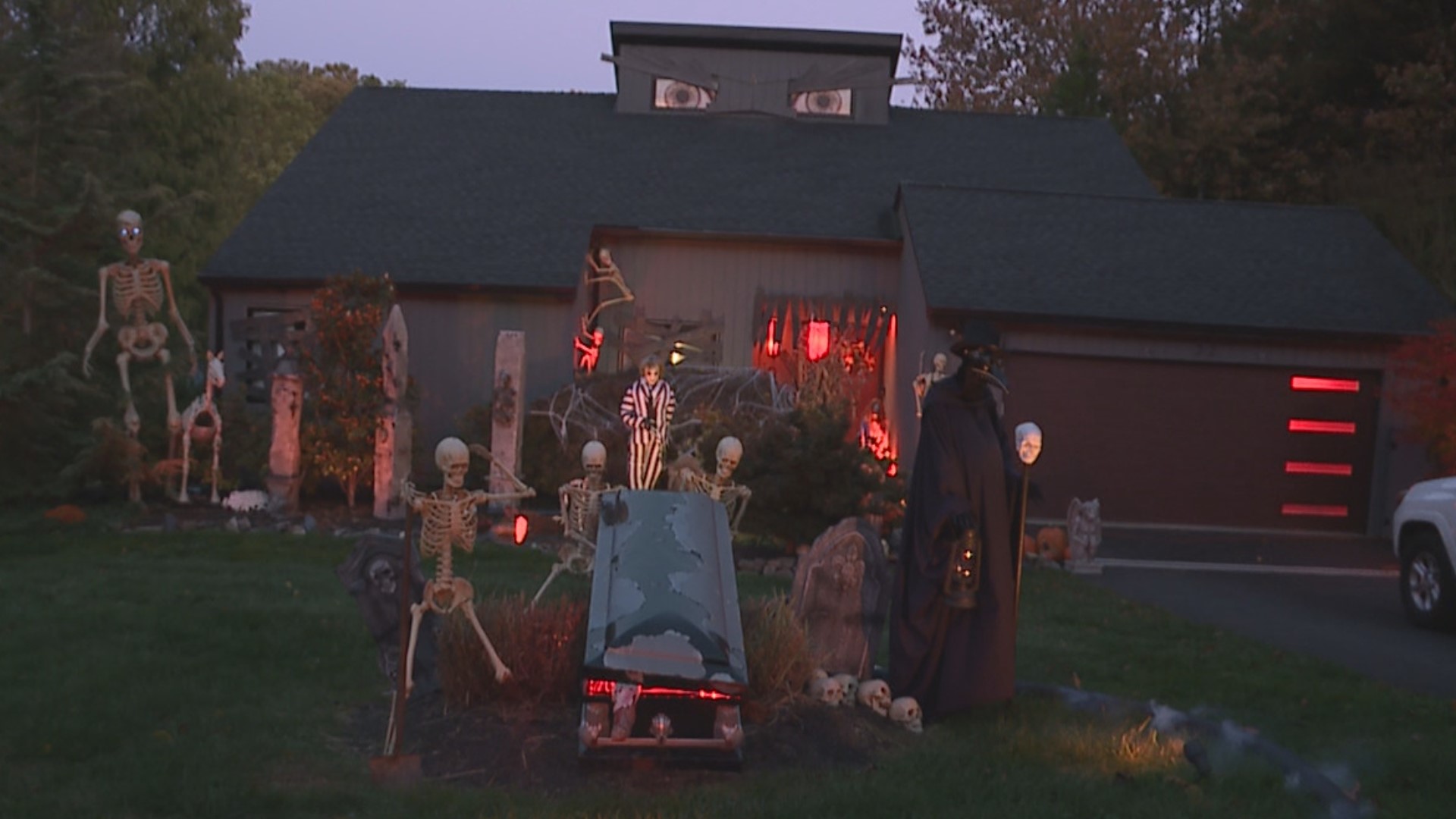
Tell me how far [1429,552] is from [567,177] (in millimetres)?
14628

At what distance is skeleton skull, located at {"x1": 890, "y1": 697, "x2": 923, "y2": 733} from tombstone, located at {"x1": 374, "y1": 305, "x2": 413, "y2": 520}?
9405 mm

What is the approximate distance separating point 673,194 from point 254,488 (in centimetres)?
818

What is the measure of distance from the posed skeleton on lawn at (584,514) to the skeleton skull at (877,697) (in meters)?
1.65

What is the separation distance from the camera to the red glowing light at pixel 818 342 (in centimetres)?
2105

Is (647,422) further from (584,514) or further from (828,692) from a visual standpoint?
(828,692)

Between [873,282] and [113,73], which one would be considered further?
[873,282]

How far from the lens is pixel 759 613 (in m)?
8.13

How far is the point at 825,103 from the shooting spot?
2617cm

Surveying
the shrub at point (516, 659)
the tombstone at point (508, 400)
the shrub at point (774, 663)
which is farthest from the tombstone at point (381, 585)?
the tombstone at point (508, 400)

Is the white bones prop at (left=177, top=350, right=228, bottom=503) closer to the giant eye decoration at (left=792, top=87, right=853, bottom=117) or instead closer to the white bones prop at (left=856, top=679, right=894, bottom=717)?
the white bones prop at (left=856, top=679, right=894, bottom=717)

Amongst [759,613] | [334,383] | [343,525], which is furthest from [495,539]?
[759,613]

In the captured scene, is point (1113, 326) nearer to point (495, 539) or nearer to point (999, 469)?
point (495, 539)

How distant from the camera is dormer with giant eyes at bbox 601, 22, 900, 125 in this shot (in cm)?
2559

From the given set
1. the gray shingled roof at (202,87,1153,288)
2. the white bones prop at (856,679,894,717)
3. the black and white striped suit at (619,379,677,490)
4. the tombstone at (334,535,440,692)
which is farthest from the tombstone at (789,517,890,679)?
the gray shingled roof at (202,87,1153,288)
